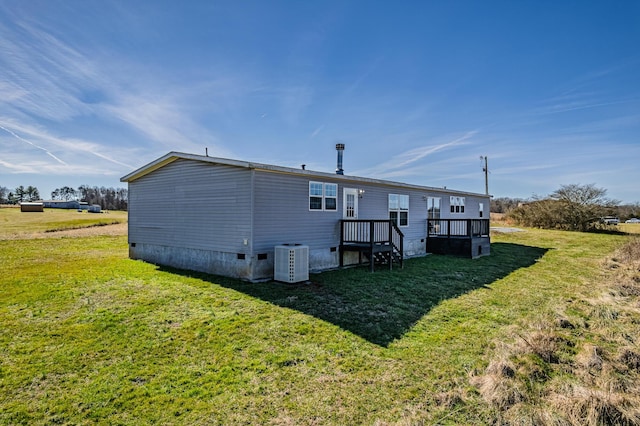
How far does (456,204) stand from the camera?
17.5 metres

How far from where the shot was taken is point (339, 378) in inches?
152

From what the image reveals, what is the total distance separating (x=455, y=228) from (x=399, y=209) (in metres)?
3.62

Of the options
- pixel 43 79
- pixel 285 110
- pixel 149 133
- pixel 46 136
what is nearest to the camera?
pixel 43 79

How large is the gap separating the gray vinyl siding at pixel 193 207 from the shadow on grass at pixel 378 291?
1.19 metres

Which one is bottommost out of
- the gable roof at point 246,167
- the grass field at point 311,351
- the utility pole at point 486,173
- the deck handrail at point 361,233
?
the grass field at point 311,351

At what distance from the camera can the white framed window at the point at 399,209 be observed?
527 inches

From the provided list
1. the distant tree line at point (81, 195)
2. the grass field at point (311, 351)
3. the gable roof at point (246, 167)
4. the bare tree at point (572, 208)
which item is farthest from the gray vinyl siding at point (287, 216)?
the distant tree line at point (81, 195)

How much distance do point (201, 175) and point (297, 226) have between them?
341 cm

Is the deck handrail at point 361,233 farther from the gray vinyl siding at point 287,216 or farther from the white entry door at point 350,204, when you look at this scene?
the white entry door at point 350,204

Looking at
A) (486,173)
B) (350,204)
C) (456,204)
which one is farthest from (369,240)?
(486,173)

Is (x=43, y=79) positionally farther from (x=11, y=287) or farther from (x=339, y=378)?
(x=339, y=378)

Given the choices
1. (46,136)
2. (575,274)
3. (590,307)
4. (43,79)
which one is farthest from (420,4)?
(46,136)

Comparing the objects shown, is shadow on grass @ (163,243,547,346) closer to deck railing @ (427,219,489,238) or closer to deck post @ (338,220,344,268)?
deck post @ (338,220,344,268)

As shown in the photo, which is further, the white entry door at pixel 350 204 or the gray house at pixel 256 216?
the white entry door at pixel 350 204
